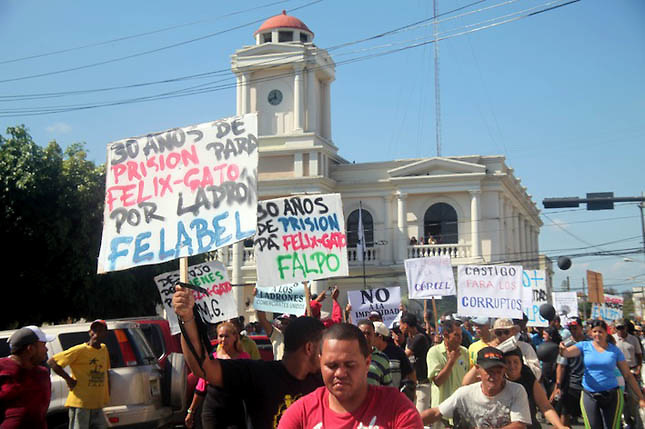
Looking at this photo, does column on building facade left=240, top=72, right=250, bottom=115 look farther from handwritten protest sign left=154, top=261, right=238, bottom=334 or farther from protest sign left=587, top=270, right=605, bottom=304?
handwritten protest sign left=154, top=261, right=238, bottom=334

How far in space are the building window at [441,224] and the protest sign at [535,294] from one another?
22467mm

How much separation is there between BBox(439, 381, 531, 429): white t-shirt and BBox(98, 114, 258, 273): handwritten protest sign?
5.96 ft

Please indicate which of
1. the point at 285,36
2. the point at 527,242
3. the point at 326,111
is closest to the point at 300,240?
the point at 285,36

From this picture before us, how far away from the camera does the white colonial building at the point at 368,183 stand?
132ft

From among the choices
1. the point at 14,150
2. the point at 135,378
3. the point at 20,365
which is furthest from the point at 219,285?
the point at 14,150

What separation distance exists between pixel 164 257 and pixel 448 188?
35.9 meters

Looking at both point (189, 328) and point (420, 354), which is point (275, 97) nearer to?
point (420, 354)

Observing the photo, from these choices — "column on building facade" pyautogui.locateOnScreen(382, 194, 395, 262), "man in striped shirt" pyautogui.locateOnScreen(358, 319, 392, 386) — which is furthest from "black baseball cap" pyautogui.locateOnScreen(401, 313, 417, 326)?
"column on building facade" pyautogui.locateOnScreen(382, 194, 395, 262)

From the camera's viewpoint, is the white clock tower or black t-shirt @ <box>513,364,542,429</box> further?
the white clock tower

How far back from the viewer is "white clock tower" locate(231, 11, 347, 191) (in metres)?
40.7

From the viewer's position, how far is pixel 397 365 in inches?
324

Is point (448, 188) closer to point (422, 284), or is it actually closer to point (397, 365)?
point (422, 284)

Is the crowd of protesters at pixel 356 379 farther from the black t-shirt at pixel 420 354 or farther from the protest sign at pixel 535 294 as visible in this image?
the protest sign at pixel 535 294

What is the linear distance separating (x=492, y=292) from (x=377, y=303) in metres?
2.50
